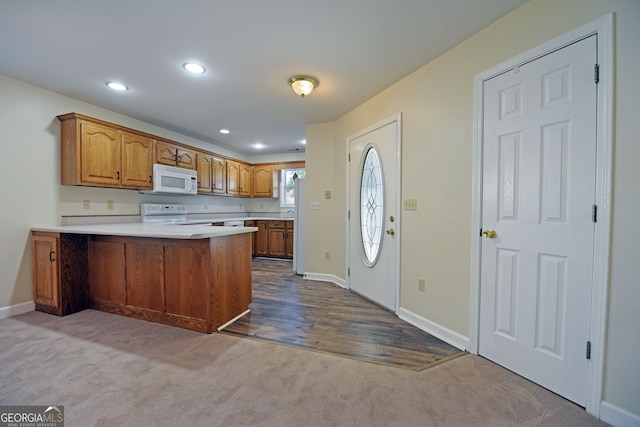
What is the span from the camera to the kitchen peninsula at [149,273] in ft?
7.87

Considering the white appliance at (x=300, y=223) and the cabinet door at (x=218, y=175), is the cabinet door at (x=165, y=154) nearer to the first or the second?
the cabinet door at (x=218, y=175)

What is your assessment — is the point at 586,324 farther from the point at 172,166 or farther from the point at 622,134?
the point at 172,166

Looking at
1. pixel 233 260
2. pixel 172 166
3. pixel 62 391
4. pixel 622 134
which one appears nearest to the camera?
pixel 622 134

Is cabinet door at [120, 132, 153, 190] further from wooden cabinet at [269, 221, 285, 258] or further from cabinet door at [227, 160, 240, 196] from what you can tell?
wooden cabinet at [269, 221, 285, 258]

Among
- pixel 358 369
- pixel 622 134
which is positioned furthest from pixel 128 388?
pixel 622 134

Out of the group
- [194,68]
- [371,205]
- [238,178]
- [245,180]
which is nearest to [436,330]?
[371,205]

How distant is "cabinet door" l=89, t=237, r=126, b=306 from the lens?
2.78 m

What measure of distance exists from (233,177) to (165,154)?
1.68 metres

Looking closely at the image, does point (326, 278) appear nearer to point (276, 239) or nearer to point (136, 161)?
point (276, 239)

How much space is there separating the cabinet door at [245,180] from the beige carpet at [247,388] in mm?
4047

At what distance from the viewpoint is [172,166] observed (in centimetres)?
414

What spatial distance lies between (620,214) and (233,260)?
2776mm

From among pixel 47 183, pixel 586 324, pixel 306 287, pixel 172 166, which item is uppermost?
pixel 172 166

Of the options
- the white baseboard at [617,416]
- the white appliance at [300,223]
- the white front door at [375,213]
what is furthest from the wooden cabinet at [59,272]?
the white baseboard at [617,416]
